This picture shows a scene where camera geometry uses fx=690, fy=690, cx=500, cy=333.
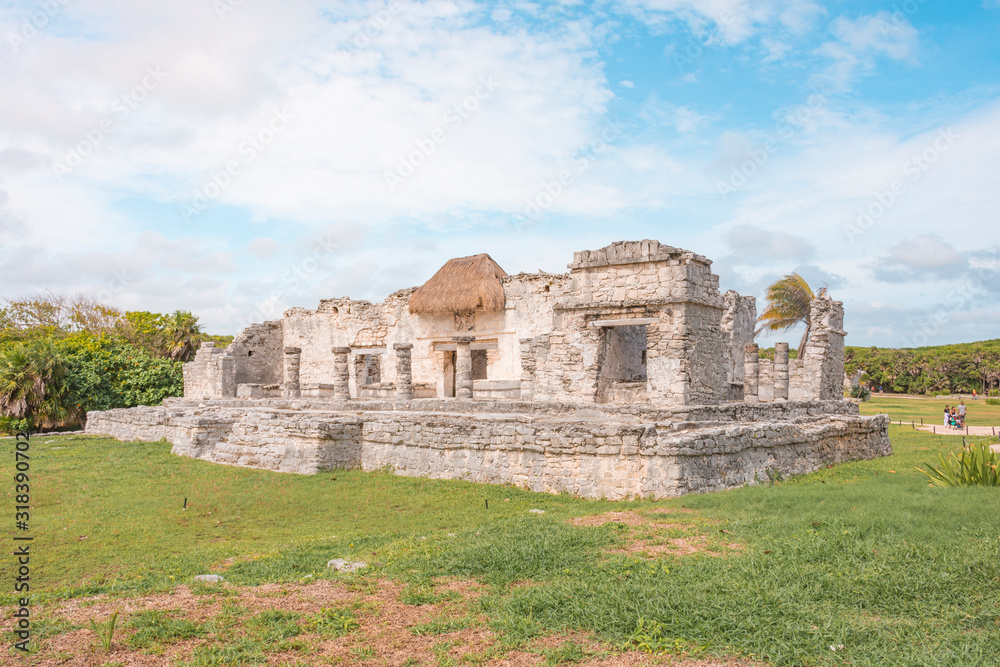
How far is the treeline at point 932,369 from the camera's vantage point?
107 feet

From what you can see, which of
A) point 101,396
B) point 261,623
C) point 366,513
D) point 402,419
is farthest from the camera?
point 101,396

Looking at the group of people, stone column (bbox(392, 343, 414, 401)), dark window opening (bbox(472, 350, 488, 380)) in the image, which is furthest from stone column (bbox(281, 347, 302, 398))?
the group of people

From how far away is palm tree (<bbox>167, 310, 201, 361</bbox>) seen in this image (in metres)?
25.4

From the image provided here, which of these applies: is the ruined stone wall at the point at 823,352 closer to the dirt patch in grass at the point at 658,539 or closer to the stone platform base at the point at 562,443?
the stone platform base at the point at 562,443

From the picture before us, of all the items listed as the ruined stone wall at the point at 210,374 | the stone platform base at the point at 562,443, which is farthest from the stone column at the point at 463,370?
the ruined stone wall at the point at 210,374

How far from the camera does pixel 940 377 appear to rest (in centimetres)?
3300

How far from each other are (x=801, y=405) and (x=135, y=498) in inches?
425

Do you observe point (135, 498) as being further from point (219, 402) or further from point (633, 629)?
point (219, 402)

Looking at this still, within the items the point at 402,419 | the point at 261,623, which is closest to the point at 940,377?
the point at 402,419

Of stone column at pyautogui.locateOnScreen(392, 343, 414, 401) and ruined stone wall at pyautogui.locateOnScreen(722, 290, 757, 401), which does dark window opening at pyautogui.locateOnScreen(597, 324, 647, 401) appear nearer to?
ruined stone wall at pyautogui.locateOnScreen(722, 290, 757, 401)

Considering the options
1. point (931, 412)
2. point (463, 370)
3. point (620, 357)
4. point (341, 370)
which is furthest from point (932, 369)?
point (341, 370)

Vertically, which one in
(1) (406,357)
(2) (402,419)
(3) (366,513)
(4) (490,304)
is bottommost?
(3) (366,513)

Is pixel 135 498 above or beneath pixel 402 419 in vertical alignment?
beneath

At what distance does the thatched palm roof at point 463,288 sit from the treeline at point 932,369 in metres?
23.4
